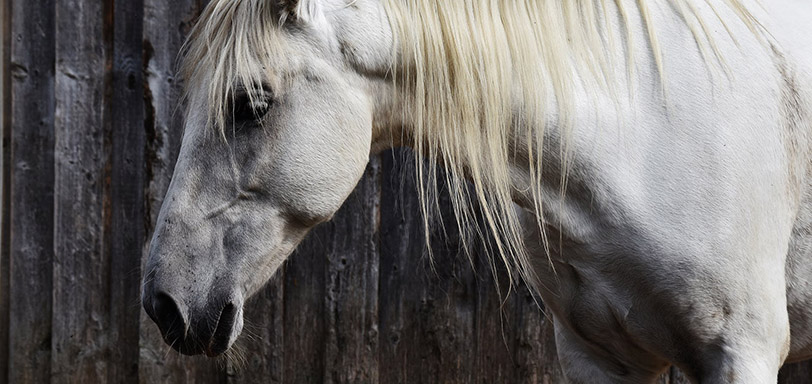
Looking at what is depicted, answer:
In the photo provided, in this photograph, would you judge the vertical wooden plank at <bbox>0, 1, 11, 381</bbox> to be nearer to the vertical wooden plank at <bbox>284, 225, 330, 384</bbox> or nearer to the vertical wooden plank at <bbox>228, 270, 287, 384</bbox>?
the vertical wooden plank at <bbox>228, 270, 287, 384</bbox>

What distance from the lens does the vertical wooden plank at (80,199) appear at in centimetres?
287

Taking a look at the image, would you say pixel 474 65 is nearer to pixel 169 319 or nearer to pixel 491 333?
pixel 169 319

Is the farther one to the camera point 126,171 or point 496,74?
point 126,171

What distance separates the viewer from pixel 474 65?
4.56 ft

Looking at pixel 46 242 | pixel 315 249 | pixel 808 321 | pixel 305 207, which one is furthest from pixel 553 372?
pixel 46 242

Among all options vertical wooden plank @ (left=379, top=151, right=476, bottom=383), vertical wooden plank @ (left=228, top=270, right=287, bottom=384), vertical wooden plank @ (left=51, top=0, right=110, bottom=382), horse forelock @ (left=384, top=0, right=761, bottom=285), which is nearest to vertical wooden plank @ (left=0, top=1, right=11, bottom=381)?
vertical wooden plank @ (left=51, top=0, right=110, bottom=382)

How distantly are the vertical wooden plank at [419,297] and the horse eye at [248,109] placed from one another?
4.67 ft

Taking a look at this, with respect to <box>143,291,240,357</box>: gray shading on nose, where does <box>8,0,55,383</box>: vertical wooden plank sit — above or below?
below

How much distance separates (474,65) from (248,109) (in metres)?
0.40

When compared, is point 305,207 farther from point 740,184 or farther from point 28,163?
point 28,163

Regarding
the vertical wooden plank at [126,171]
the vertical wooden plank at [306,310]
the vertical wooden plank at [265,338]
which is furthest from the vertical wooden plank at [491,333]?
the vertical wooden plank at [126,171]

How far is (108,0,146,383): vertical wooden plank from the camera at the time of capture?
2.87 m

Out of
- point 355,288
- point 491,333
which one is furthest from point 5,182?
point 491,333

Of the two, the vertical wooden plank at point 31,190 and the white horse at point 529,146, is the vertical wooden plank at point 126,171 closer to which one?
the vertical wooden plank at point 31,190
